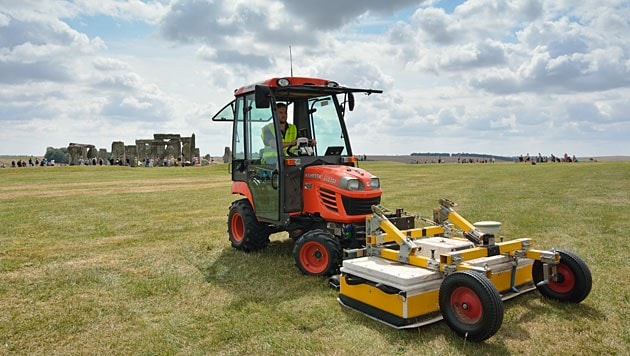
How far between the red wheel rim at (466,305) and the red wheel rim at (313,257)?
2391 millimetres

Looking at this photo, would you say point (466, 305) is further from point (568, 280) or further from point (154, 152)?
point (154, 152)

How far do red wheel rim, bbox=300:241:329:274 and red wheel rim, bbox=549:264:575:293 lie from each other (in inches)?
114

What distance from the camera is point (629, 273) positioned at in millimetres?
7105

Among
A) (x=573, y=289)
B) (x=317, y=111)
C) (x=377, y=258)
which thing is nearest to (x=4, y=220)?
(x=317, y=111)

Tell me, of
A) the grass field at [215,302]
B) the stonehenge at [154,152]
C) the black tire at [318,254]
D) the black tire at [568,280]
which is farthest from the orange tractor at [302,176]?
the stonehenge at [154,152]

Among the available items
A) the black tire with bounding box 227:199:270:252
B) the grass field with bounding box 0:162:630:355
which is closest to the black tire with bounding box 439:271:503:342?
the grass field with bounding box 0:162:630:355

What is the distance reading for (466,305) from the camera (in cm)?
471

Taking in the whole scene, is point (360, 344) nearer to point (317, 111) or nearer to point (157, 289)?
point (157, 289)

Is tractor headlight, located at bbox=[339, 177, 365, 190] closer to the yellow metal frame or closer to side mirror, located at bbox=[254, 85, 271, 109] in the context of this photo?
the yellow metal frame

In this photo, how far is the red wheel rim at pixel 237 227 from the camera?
29.8ft

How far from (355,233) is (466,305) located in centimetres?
252

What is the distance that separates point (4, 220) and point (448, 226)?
12.2 metres

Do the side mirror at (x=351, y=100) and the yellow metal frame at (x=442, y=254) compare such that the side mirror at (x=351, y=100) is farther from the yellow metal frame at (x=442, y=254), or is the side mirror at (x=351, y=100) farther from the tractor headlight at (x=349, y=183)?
the yellow metal frame at (x=442, y=254)

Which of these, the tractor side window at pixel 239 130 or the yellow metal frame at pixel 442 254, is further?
the tractor side window at pixel 239 130
